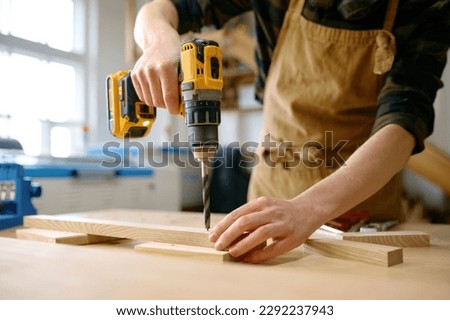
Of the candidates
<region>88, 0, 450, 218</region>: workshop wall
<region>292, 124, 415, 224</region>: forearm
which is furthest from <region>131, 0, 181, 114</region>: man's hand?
<region>88, 0, 450, 218</region>: workshop wall

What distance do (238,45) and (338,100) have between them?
213 cm

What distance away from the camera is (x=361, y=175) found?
0.79 m

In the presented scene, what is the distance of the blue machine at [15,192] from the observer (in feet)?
3.87

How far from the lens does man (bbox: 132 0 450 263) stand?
29.0 inches

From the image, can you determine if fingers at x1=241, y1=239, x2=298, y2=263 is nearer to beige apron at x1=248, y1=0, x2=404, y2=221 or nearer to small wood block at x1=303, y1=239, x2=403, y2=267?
small wood block at x1=303, y1=239, x2=403, y2=267

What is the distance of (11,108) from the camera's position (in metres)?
3.47

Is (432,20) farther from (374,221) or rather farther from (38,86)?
(38,86)

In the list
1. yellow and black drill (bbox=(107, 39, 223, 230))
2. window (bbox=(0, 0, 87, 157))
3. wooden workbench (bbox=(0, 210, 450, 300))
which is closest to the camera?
wooden workbench (bbox=(0, 210, 450, 300))

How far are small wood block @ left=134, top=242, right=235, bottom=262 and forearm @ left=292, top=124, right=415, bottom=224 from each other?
0.53 ft

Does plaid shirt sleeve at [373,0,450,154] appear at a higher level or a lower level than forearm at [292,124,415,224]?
higher

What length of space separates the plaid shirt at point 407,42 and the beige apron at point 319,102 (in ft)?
0.09

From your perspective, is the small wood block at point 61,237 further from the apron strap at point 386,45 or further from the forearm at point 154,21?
the apron strap at point 386,45

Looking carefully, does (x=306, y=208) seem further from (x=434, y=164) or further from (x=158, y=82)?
(x=434, y=164)

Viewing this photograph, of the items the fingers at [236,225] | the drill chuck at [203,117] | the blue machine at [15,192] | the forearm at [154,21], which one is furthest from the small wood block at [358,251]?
the blue machine at [15,192]
